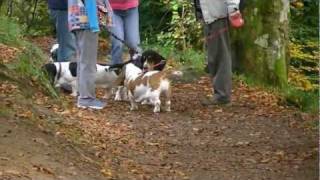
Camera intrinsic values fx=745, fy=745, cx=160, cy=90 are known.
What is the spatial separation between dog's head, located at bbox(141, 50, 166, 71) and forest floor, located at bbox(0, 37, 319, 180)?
0.51 meters

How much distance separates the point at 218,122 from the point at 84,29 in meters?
1.83

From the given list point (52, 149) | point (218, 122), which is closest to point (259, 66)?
point (218, 122)

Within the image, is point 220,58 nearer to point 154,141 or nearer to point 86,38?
point 86,38

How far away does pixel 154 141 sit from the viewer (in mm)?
7445

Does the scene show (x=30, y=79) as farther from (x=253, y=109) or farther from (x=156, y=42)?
(x=156, y=42)

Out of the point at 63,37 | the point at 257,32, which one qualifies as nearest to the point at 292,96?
the point at 257,32

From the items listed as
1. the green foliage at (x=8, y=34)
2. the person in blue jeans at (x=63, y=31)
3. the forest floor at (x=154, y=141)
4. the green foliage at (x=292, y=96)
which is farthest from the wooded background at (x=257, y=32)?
the forest floor at (x=154, y=141)

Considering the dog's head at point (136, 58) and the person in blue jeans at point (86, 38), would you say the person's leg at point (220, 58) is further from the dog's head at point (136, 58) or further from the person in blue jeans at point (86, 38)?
the person in blue jeans at point (86, 38)

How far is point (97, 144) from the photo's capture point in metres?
6.98

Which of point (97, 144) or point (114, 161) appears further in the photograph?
point (97, 144)

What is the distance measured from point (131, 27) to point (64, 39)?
118cm

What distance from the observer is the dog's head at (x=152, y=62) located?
31.0 ft

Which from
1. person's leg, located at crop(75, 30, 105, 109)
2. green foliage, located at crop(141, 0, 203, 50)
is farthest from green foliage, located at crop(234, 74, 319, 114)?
green foliage, located at crop(141, 0, 203, 50)

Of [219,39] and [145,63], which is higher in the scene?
[219,39]
